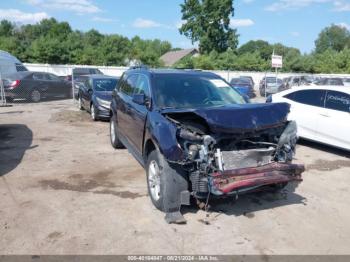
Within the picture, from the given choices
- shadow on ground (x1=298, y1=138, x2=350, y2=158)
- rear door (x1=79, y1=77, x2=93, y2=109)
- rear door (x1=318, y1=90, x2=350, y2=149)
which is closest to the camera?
Result: rear door (x1=318, y1=90, x2=350, y2=149)

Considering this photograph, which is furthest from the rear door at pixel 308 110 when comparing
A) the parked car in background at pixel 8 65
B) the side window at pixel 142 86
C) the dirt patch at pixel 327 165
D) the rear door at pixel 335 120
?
the parked car in background at pixel 8 65

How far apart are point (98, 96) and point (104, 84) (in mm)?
1041

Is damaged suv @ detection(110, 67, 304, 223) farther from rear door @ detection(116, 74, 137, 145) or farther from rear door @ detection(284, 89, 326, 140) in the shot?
rear door @ detection(284, 89, 326, 140)

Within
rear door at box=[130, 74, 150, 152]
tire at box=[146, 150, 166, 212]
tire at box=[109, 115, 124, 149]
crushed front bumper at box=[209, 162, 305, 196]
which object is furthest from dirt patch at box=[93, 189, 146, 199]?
tire at box=[109, 115, 124, 149]

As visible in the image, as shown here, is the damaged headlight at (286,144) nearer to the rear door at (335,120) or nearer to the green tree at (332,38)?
the rear door at (335,120)

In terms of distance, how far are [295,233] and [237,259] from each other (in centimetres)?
99

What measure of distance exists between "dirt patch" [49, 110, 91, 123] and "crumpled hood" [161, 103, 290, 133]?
8.73 meters

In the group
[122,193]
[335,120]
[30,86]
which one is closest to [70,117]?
[30,86]

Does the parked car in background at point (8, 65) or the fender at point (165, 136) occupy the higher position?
the parked car in background at point (8, 65)

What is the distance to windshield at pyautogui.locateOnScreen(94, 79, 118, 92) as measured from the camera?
13.1 meters

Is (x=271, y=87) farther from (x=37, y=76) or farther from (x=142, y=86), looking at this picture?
(x=142, y=86)

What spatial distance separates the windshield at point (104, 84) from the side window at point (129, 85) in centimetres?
543

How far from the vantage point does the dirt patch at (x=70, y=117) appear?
515 inches

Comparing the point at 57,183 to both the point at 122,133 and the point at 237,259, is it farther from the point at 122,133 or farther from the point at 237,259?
the point at 237,259
